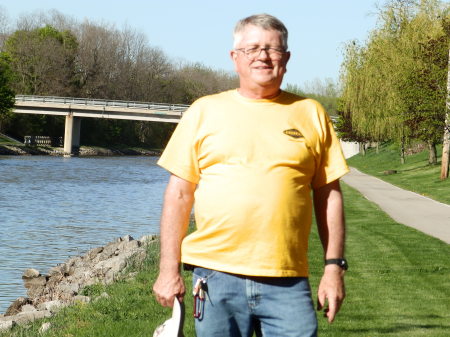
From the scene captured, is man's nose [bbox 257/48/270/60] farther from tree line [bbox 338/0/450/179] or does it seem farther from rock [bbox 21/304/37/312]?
tree line [bbox 338/0/450/179]

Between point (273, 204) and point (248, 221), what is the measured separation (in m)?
0.13

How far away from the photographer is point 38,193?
120 ft

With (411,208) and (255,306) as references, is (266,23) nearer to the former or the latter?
(255,306)

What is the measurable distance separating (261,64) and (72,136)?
90.8 meters

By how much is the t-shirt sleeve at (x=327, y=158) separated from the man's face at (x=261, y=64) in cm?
25

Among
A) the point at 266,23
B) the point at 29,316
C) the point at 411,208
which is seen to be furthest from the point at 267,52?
the point at 411,208

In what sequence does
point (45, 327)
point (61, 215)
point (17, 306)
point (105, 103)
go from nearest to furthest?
point (45, 327), point (17, 306), point (61, 215), point (105, 103)

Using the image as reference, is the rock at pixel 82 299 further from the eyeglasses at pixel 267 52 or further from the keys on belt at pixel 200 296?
the eyeglasses at pixel 267 52

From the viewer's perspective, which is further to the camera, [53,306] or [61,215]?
Result: [61,215]

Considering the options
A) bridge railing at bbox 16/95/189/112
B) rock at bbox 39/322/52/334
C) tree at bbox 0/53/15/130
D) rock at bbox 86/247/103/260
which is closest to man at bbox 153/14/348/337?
rock at bbox 39/322/52/334

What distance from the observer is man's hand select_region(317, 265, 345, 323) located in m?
4.09

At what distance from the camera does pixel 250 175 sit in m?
4.02

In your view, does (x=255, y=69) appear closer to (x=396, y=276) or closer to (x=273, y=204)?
(x=273, y=204)

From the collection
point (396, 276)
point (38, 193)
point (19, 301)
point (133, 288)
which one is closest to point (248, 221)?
point (133, 288)
